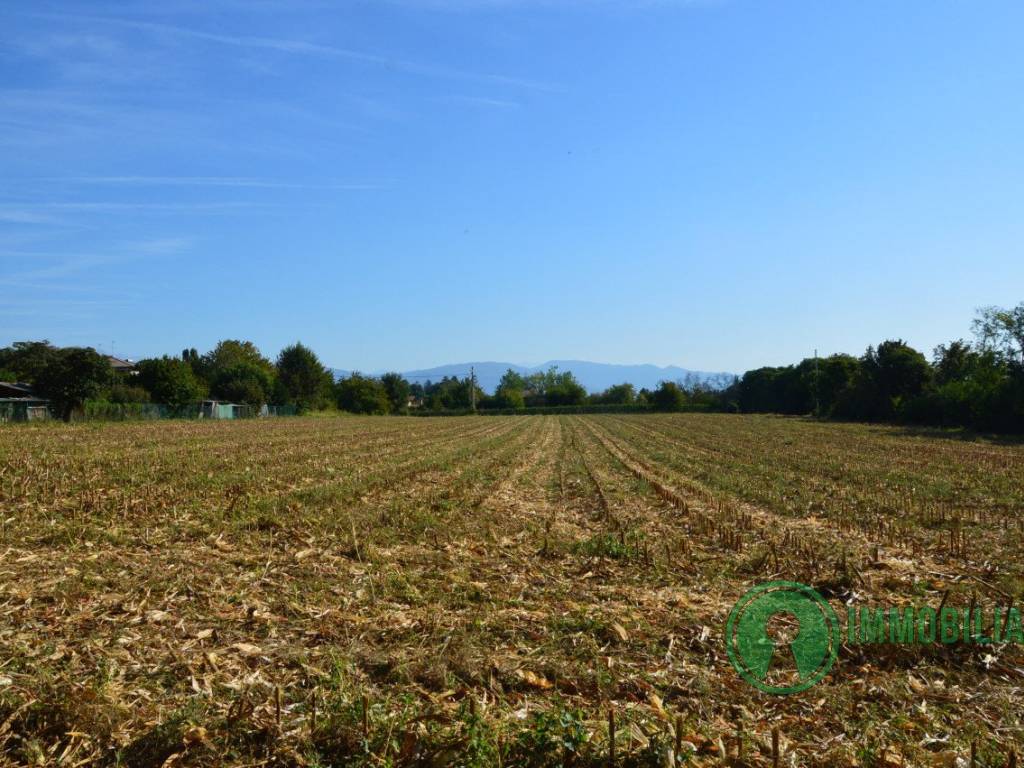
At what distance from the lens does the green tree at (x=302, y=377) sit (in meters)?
89.8

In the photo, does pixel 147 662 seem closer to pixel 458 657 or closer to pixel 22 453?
pixel 458 657

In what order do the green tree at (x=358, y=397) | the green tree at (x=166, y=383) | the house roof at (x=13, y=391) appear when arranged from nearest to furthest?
1. the house roof at (x=13, y=391)
2. the green tree at (x=166, y=383)
3. the green tree at (x=358, y=397)

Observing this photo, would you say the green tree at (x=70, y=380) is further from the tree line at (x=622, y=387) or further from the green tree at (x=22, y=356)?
the green tree at (x=22, y=356)

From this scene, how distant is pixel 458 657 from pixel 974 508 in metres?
13.3

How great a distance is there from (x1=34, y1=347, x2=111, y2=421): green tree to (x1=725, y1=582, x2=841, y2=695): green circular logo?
49.8 m

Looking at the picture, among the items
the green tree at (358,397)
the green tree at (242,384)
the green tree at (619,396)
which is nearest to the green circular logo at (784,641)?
the green tree at (242,384)

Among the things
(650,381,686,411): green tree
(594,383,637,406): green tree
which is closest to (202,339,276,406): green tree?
(650,381,686,411): green tree

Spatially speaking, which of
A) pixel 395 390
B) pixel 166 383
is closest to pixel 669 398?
pixel 395 390

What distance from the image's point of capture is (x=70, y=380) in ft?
152

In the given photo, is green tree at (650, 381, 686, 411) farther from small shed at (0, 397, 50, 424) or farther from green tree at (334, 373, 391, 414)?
small shed at (0, 397, 50, 424)

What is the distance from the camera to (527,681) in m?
A: 5.54

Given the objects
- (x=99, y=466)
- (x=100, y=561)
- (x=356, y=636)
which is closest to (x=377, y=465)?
(x=99, y=466)

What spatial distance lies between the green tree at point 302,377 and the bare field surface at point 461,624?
249 ft

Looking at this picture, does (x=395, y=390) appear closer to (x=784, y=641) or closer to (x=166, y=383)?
(x=166, y=383)
